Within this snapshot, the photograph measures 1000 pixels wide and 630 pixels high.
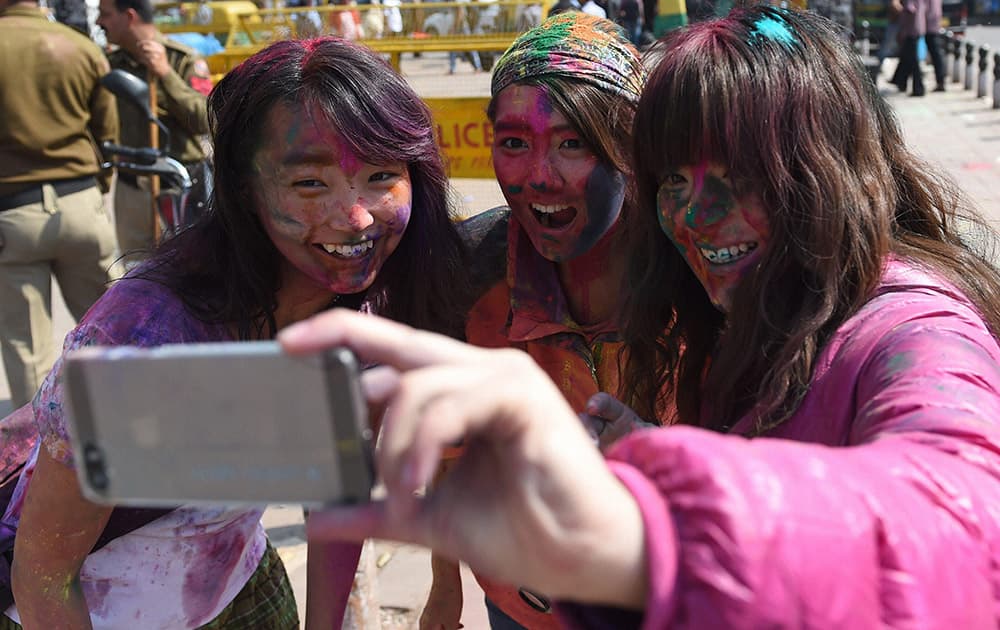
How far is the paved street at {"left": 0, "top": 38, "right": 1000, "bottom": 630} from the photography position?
375 centimetres

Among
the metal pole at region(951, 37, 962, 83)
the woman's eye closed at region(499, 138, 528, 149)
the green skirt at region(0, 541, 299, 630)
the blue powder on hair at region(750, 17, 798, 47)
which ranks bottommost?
the metal pole at region(951, 37, 962, 83)

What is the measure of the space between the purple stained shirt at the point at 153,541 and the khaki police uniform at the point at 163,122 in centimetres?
377

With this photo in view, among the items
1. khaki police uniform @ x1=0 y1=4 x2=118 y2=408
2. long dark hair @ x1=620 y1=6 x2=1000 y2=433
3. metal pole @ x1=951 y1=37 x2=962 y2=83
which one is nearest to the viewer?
long dark hair @ x1=620 y1=6 x2=1000 y2=433

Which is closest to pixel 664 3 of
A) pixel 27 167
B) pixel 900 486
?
pixel 27 167

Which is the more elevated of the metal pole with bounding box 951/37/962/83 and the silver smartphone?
the silver smartphone

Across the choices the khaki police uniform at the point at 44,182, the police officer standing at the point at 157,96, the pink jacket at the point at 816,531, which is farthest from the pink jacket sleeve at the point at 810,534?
the police officer standing at the point at 157,96

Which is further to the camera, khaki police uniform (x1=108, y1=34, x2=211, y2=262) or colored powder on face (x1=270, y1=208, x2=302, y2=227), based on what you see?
khaki police uniform (x1=108, y1=34, x2=211, y2=262)

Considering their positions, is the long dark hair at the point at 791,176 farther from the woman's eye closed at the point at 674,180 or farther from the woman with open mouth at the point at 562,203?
the woman with open mouth at the point at 562,203

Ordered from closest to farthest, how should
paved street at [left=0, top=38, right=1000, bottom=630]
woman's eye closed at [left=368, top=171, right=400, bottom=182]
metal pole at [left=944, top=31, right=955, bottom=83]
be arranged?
woman's eye closed at [left=368, top=171, right=400, bottom=182]
paved street at [left=0, top=38, right=1000, bottom=630]
metal pole at [left=944, top=31, right=955, bottom=83]

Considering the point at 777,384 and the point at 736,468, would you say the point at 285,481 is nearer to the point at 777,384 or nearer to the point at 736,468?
the point at 736,468

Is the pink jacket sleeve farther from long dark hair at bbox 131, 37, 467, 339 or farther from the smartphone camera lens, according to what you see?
long dark hair at bbox 131, 37, 467, 339

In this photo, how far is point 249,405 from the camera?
86 centimetres

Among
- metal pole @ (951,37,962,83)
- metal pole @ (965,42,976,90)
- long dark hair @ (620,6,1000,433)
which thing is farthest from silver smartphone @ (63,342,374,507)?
metal pole @ (951,37,962,83)

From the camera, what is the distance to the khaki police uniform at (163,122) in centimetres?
560
